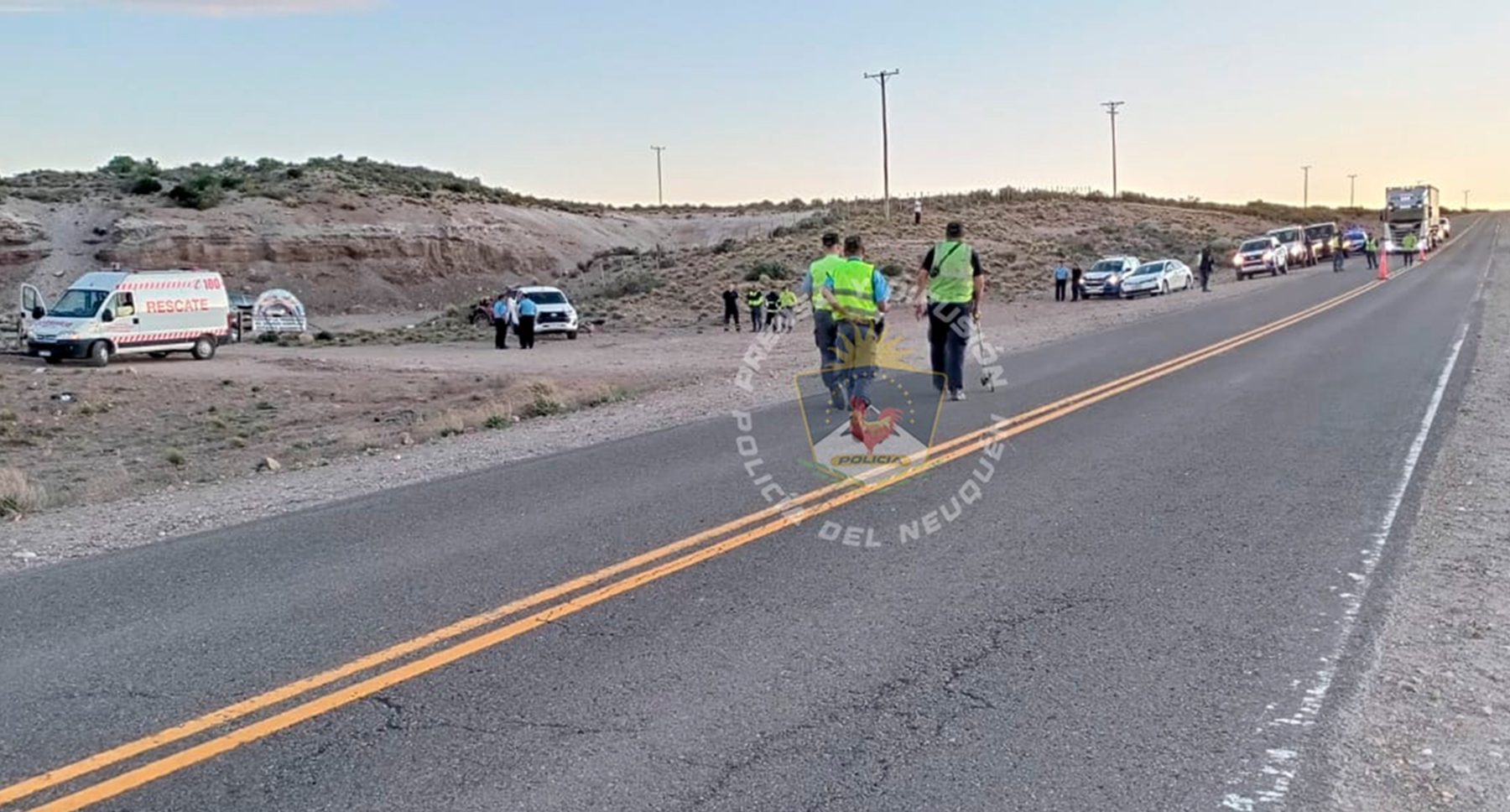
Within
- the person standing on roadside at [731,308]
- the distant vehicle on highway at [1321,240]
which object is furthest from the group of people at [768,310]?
the distant vehicle on highway at [1321,240]

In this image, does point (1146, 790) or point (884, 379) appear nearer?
point (1146, 790)

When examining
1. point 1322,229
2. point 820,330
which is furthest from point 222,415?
point 1322,229

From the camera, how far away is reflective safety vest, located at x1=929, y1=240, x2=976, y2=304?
12406mm

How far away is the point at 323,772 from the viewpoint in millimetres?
4109

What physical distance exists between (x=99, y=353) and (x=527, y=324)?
10.9 m

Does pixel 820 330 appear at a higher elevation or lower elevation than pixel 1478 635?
higher

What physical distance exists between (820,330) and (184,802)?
849 centimetres

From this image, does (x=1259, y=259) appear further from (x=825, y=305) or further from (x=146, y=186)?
(x=146, y=186)

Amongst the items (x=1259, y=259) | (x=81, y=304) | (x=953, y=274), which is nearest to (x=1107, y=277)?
(x=1259, y=259)

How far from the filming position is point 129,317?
3138 cm

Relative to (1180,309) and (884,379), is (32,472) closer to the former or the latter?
(884,379)

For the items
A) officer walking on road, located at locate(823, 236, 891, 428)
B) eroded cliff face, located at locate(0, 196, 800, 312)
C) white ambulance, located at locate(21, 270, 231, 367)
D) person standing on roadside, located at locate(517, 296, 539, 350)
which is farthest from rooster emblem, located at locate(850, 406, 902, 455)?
eroded cliff face, located at locate(0, 196, 800, 312)

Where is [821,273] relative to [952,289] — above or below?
above

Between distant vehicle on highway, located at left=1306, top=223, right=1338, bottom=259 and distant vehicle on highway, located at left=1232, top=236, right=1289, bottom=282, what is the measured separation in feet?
33.3
